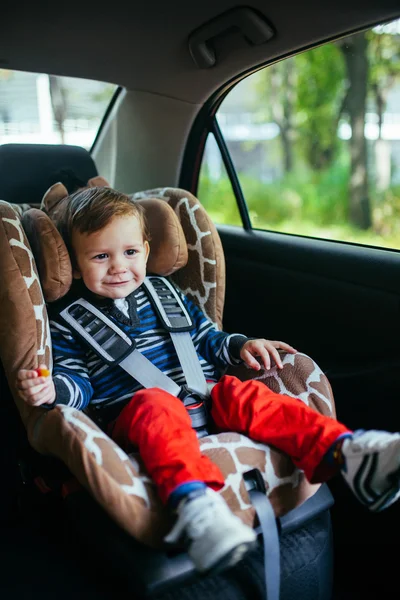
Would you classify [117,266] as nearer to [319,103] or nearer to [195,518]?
[195,518]

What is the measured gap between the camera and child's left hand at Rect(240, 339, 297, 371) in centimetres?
165

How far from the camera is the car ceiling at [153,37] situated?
175 cm

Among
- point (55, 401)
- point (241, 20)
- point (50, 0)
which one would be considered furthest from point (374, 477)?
point (50, 0)

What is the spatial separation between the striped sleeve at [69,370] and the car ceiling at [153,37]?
38.2 inches

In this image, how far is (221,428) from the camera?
1591 millimetres

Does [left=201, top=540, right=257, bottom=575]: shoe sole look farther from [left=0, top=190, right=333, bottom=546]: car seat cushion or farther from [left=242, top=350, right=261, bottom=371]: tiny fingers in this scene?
[left=242, top=350, right=261, bottom=371]: tiny fingers

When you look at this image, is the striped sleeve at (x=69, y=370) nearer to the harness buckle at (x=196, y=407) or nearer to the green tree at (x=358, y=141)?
the harness buckle at (x=196, y=407)

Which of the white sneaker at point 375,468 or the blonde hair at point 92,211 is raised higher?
the blonde hair at point 92,211

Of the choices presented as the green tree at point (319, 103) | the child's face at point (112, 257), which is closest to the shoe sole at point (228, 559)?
the child's face at point (112, 257)

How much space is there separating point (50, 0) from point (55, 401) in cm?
116

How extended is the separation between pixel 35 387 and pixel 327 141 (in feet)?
19.2

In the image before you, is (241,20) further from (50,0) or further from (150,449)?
(150,449)

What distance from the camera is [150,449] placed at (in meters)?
1.31

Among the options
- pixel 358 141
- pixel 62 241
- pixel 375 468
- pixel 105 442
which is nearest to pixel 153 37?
pixel 62 241
